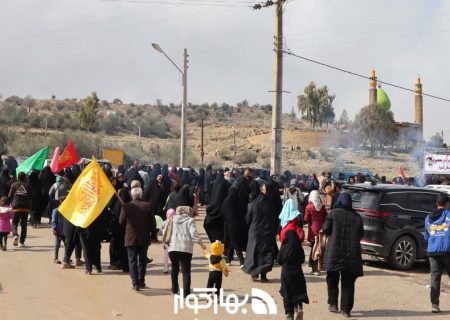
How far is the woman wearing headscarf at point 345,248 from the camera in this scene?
33.0 feet

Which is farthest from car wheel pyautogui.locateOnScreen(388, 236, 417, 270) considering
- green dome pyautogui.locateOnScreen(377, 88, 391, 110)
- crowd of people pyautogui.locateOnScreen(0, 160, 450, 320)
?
green dome pyautogui.locateOnScreen(377, 88, 391, 110)

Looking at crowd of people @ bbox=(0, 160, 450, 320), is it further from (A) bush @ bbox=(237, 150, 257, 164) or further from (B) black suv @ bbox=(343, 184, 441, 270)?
(A) bush @ bbox=(237, 150, 257, 164)

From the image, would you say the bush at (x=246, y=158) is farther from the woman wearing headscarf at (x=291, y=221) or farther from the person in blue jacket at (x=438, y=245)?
the woman wearing headscarf at (x=291, y=221)

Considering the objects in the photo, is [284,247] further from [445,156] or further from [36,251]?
[445,156]

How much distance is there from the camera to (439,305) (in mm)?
11422

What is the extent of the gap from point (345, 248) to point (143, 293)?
3.25 metres

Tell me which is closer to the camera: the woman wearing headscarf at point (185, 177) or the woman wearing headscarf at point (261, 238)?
the woman wearing headscarf at point (261, 238)

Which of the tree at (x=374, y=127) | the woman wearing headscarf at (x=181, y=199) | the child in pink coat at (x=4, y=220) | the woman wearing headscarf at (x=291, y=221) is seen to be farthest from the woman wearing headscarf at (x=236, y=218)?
the tree at (x=374, y=127)

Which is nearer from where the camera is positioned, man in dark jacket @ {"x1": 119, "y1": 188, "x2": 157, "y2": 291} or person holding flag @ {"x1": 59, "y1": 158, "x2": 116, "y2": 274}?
man in dark jacket @ {"x1": 119, "y1": 188, "x2": 157, "y2": 291}

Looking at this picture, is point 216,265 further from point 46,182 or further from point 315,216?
point 46,182

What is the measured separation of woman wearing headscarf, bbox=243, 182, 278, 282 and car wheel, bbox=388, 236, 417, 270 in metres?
3.08

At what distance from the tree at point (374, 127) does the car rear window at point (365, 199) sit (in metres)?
67.6

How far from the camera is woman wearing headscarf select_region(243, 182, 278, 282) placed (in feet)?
41.7

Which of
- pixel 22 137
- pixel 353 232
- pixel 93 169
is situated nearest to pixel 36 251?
pixel 93 169
